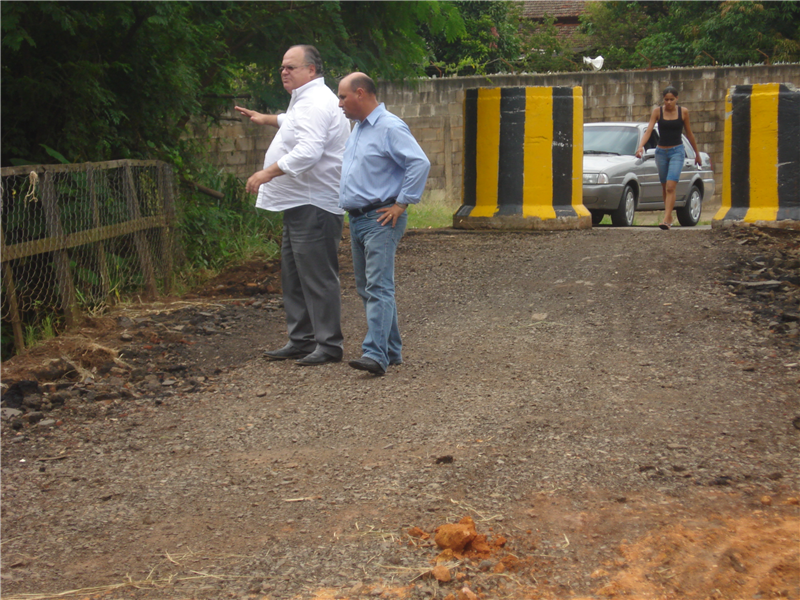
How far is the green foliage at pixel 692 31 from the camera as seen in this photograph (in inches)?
961

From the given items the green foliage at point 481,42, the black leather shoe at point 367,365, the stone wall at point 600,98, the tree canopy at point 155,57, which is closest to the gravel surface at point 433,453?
the black leather shoe at point 367,365

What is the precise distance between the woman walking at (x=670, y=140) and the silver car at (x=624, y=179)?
63.0 inches

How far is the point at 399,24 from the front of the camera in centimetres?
955

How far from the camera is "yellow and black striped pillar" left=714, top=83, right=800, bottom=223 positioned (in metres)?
8.52

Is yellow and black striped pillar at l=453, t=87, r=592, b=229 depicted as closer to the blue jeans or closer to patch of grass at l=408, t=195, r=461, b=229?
patch of grass at l=408, t=195, r=461, b=229

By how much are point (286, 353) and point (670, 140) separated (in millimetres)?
5992

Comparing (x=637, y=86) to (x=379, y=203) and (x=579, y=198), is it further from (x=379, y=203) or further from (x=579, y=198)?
(x=379, y=203)

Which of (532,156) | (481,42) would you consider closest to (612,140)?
(532,156)

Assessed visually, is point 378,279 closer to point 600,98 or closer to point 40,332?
point 40,332

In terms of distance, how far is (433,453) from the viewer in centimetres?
385

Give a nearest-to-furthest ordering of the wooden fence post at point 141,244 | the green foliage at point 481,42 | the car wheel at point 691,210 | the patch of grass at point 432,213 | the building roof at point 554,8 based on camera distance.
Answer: the wooden fence post at point 141,244 → the patch of grass at point 432,213 → the car wheel at point 691,210 → the green foliage at point 481,42 → the building roof at point 554,8

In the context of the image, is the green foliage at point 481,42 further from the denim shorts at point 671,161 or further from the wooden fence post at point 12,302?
the wooden fence post at point 12,302

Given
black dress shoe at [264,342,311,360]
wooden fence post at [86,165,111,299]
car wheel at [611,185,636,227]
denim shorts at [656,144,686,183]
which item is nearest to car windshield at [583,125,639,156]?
car wheel at [611,185,636,227]

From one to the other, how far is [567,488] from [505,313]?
3135mm
